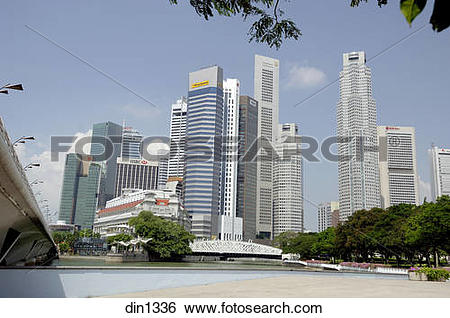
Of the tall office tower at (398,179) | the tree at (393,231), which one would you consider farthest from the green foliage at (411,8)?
the tall office tower at (398,179)

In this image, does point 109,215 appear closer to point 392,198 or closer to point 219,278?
point 219,278

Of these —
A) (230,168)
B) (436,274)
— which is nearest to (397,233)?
(436,274)

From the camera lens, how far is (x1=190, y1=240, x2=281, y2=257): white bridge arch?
4166 inches

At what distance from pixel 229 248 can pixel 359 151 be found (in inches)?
4179

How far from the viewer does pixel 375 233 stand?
53312 millimetres

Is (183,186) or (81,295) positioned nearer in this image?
(81,295)

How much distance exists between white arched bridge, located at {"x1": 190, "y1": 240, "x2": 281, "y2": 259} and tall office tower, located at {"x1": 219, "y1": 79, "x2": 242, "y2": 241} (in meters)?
40.4

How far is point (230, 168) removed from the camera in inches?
6506

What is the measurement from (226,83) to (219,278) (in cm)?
16148

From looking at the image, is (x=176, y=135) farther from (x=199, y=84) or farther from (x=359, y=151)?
(x=359, y=151)

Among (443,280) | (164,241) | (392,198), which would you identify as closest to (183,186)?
(164,241)

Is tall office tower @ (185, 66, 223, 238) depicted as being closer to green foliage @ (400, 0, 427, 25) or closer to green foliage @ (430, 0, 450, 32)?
green foliage @ (400, 0, 427, 25)

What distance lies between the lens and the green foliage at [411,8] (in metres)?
2.18

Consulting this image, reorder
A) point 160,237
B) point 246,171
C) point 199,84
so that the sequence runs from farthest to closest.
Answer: point 246,171, point 199,84, point 160,237
